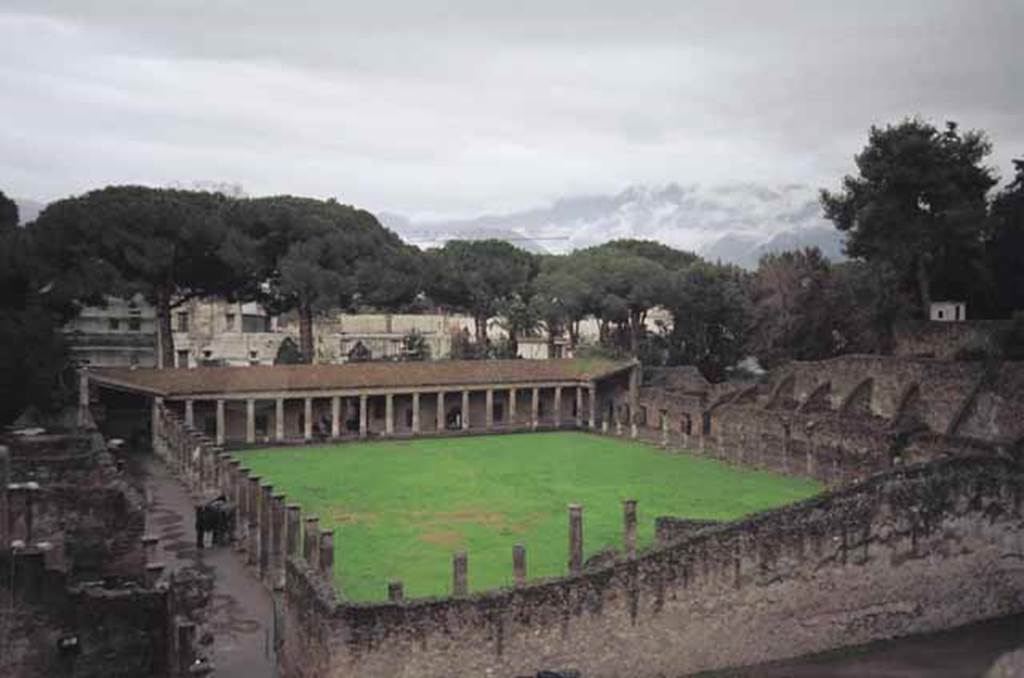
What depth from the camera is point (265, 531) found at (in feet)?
79.1

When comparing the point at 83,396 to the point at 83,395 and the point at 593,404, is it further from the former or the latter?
the point at 593,404

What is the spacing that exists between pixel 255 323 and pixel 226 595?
55.1 m

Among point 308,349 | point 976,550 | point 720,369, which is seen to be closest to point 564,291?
point 720,369

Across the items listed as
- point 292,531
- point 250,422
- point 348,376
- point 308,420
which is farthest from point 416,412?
point 292,531

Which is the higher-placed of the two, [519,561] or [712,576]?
[712,576]

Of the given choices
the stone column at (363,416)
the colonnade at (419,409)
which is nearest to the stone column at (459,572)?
the colonnade at (419,409)

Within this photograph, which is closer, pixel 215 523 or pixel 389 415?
pixel 215 523

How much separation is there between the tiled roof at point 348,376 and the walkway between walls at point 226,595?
543 inches

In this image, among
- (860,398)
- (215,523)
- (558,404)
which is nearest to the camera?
(215,523)

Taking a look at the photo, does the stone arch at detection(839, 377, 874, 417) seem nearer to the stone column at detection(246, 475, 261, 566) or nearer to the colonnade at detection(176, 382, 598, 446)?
the colonnade at detection(176, 382, 598, 446)

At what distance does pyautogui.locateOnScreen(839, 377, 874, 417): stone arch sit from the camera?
4228 cm

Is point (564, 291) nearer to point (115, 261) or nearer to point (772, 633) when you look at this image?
point (115, 261)

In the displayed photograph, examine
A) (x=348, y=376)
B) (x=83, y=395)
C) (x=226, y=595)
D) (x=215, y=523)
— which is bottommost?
(x=226, y=595)

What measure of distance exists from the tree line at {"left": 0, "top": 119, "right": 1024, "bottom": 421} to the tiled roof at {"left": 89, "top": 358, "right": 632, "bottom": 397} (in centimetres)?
475
